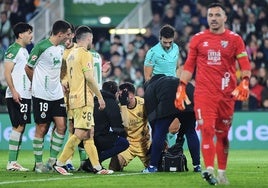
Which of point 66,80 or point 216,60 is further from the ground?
point 216,60

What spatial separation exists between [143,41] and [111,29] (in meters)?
3.17

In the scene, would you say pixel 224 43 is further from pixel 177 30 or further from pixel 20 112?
pixel 177 30

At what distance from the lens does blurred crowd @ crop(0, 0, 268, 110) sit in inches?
1088

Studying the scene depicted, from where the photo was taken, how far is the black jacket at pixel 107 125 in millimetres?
15516

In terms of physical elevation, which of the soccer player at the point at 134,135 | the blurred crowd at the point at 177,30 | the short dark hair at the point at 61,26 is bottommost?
the soccer player at the point at 134,135

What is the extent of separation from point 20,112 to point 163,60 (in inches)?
104

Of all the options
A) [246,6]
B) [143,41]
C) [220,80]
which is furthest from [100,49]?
[220,80]

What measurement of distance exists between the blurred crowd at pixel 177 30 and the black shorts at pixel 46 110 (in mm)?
10966

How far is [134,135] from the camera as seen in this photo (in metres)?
16.3

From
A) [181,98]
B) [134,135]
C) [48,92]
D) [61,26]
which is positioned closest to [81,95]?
[48,92]

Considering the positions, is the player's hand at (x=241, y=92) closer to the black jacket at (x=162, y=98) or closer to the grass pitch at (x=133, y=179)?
the grass pitch at (x=133, y=179)

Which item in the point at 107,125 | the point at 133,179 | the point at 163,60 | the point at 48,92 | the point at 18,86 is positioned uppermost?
the point at 163,60

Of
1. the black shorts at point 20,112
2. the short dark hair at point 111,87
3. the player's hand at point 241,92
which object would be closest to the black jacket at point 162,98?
the short dark hair at point 111,87

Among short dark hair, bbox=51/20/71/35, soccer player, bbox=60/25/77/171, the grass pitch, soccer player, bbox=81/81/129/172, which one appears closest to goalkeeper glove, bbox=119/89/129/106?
soccer player, bbox=81/81/129/172
